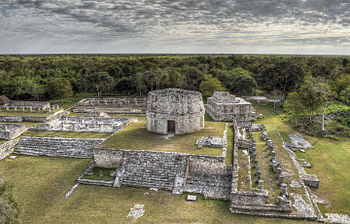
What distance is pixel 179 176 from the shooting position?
1458 centimetres

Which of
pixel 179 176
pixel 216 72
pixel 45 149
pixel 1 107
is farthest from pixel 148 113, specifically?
pixel 216 72

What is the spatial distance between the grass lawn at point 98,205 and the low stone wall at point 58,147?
2920 mm

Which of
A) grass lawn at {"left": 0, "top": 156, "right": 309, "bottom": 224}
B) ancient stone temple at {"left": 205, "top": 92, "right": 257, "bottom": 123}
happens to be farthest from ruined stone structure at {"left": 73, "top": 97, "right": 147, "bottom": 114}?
grass lawn at {"left": 0, "top": 156, "right": 309, "bottom": 224}

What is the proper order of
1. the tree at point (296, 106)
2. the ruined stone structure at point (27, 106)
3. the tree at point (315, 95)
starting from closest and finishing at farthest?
1. the tree at point (315, 95)
2. the tree at point (296, 106)
3. the ruined stone structure at point (27, 106)

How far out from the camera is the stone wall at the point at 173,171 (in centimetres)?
1415

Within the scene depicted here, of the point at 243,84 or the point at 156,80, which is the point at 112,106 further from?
the point at 243,84

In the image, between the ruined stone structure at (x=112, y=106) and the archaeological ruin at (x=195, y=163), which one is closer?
the archaeological ruin at (x=195, y=163)

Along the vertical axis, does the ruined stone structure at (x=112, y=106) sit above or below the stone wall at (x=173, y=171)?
above

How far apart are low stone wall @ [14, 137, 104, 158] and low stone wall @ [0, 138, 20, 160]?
368 millimetres

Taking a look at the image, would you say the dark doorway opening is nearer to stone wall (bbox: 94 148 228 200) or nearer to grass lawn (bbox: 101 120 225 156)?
grass lawn (bbox: 101 120 225 156)

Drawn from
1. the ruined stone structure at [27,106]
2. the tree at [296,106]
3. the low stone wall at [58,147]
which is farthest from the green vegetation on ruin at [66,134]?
the tree at [296,106]

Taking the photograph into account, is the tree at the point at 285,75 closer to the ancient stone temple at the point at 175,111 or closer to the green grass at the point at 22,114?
the ancient stone temple at the point at 175,111

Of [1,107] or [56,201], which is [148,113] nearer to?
[56,201]

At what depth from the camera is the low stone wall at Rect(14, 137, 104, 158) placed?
19031 mm
